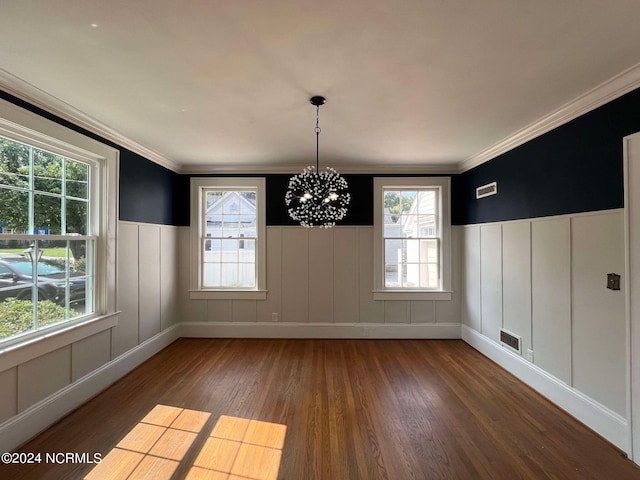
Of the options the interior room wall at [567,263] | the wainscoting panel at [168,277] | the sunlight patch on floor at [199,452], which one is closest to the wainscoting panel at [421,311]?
the interior room wall at [567,263]

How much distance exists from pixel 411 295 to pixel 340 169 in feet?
7.06

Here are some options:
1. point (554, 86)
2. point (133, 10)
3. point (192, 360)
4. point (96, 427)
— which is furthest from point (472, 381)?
point (133, 10)

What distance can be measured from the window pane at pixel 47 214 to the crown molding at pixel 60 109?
0.70 metres

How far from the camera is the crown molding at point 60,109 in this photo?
6.41ft

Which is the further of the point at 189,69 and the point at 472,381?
the point at 472,381

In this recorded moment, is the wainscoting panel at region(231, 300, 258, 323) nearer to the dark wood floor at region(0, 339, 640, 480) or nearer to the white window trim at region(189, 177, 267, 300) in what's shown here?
the white window trim at region(189, 177, 267, 300)

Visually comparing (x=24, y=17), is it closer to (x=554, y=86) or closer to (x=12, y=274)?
(x=12, y=274)

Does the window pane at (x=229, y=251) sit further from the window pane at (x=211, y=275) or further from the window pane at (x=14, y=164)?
the window pane at (x=14, y=164)

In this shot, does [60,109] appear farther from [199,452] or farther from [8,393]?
[199,452]

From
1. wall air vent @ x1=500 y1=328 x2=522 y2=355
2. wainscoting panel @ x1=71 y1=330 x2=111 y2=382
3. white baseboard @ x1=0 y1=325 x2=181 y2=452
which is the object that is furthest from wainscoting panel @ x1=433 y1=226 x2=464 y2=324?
wainscoting panel @ x1=71 y1=330 x2=111 y2=382

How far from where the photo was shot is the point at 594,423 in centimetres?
220

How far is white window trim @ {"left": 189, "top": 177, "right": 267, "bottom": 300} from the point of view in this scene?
4270mm

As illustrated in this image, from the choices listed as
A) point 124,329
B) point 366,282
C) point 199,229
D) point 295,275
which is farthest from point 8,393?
point 366,282

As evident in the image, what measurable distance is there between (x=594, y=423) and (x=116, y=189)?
187 inches
